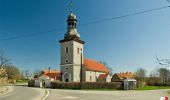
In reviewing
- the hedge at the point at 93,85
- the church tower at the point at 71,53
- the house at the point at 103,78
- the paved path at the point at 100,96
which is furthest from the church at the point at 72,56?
the paved path at the point at 100,96

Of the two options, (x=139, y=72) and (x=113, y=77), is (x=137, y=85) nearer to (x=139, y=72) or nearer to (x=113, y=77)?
(x=113, y=77)

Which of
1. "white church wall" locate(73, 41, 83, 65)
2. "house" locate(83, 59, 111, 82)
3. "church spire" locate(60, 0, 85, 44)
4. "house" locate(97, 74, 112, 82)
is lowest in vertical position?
"house" locate(97, 74, 112, 82)

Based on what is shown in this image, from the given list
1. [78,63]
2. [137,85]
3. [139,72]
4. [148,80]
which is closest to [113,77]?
[148,80]

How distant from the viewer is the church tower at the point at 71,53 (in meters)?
54.0

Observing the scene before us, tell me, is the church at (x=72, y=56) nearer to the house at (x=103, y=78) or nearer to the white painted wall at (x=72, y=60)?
the white painted wall at (x=72, y=60)

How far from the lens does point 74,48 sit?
5519cm

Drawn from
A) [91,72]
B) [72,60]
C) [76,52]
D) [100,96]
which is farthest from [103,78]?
[100,96]

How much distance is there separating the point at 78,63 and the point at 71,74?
3.61 meters

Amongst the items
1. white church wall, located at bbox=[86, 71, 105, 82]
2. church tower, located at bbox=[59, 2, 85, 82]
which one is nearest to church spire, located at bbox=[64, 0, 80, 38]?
church tower, located at bbox=[59, 2, 85, 82]

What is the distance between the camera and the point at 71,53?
5500 cm

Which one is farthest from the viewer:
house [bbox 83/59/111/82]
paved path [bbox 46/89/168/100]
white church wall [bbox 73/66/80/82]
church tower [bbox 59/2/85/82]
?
house [bbox 83/59/111/82]

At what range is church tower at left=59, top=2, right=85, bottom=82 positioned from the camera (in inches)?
2127

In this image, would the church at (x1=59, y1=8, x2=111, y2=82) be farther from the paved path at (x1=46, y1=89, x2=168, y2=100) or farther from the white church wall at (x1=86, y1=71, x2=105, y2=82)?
the paved path at (x1=46, y1=89, x2=168, y2=100)

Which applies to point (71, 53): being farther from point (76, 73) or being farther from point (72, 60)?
point (76, 73)
